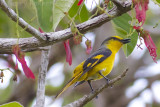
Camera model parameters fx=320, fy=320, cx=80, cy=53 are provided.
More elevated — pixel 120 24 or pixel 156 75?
pixel 156 75

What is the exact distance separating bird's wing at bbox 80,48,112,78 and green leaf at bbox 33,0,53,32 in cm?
143

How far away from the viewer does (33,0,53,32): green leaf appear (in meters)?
1.31

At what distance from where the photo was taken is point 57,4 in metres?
1.53

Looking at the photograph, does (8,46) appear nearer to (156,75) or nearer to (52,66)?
(52,66)

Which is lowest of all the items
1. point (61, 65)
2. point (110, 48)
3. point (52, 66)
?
point (110, 48)

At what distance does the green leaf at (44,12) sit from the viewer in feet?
4.29

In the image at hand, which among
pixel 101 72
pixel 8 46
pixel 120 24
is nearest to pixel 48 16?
pixel 8 46

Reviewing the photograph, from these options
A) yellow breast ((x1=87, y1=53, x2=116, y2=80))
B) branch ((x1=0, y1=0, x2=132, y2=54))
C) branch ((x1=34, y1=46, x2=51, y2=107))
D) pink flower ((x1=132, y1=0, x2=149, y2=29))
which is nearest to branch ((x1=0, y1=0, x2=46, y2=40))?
branch ((x1=0, y1=0, x2=132, y2=54))

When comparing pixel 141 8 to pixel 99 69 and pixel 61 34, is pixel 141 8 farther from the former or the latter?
pixel 99 69

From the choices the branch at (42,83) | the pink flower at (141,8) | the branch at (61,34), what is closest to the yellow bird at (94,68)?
the branch at (42,83)

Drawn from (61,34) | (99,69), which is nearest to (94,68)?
(99,69)

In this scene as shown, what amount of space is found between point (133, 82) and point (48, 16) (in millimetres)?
4668

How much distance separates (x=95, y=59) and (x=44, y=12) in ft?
5.78

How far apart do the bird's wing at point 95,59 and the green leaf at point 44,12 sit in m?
1.43
